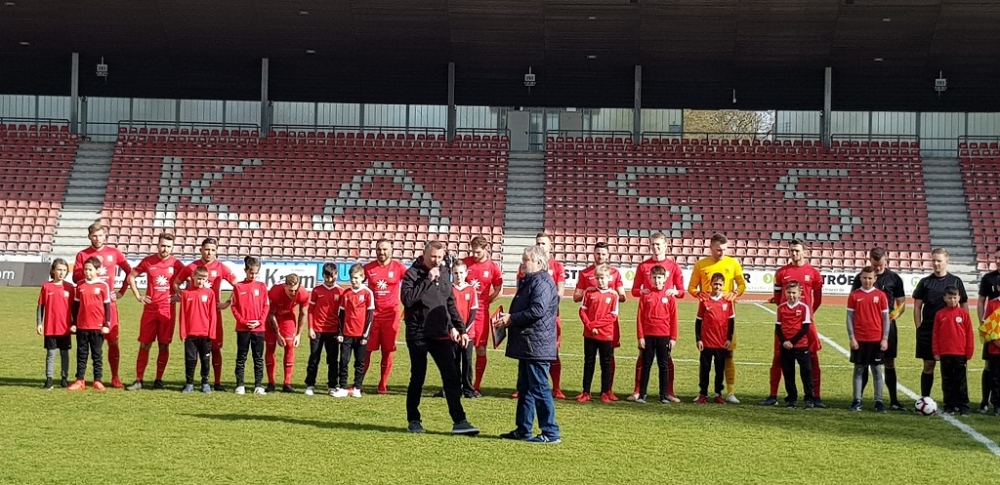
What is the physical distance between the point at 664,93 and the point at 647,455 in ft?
99.7

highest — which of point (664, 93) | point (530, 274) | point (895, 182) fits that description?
point (664, 93)

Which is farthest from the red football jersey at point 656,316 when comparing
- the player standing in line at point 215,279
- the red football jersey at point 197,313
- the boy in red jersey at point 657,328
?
the red football jersey at point 197,313

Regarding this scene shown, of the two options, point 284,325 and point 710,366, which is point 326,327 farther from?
point 710,366

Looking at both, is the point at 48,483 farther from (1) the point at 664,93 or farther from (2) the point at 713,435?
(1) the point at 664,93

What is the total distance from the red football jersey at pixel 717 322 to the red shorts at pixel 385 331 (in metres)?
3.60

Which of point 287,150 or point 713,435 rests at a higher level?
point 287,150

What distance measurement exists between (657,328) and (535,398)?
3610 millimetres

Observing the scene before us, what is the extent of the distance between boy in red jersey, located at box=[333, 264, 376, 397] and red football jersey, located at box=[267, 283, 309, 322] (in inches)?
26.1

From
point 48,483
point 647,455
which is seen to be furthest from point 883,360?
point 48,483

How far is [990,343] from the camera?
513 inches

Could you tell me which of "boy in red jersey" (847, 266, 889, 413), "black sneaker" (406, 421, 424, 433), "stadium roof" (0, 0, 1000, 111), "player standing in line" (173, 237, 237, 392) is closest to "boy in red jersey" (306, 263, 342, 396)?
"player standing in line" (173, 237, 237, 392)

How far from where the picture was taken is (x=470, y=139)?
132 feet

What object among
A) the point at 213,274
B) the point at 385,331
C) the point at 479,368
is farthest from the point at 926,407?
the point at 213,274

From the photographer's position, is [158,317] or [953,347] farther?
[158,317]
